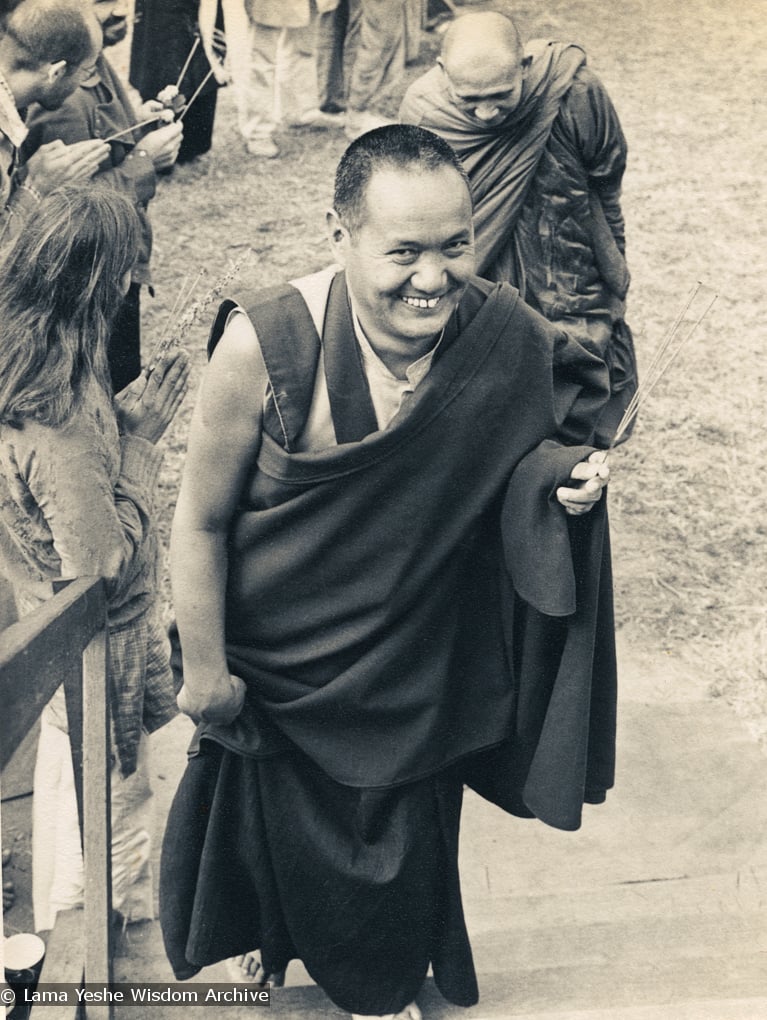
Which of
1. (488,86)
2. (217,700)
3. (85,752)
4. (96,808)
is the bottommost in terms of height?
(96,808)

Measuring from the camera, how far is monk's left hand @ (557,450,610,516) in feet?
6.88

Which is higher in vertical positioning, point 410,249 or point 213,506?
point 410,249

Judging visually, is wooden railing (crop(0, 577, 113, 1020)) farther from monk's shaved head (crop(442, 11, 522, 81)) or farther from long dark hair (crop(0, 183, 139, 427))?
monk's shaved head (crop(442, 11, 522, 81))

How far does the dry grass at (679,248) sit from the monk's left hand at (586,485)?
1.34 m

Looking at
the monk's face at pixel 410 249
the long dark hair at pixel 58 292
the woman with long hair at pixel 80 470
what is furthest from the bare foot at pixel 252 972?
the monk's face at pixel 410 249

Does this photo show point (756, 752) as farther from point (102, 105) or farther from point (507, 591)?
point (102, 105)

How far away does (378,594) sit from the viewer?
229 cm

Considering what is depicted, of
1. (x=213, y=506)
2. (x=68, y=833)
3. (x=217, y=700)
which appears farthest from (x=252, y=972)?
(x=213, y=506)

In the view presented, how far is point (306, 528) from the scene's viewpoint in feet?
7.39

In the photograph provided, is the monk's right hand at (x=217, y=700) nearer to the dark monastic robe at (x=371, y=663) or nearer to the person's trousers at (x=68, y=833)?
the dark monastic robe at (x=371, y=663)

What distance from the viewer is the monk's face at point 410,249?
2.00 metres

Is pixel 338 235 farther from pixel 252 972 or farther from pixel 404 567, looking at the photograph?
pixel 252 972

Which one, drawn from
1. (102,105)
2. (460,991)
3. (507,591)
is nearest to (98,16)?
(102,105)

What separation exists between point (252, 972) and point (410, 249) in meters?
1.82
